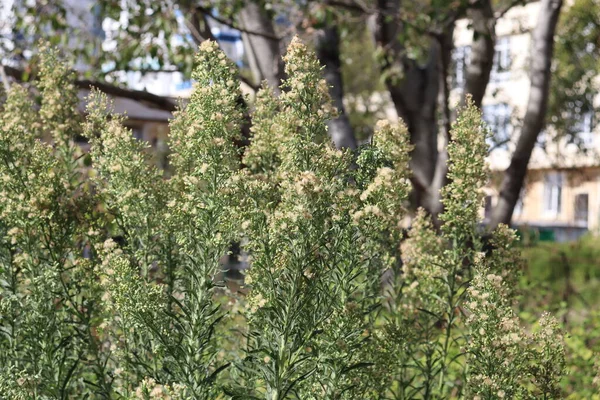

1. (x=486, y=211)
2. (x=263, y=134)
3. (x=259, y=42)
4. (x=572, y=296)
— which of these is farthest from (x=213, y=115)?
(x=486, y=211)

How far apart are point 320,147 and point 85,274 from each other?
900 mm

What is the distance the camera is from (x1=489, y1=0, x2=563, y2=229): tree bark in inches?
317

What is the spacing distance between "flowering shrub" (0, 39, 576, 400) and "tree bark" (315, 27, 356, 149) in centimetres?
500

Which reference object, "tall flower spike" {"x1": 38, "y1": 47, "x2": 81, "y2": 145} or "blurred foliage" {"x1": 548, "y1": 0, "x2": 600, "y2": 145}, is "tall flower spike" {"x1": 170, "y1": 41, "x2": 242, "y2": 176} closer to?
"tall flower spike" {"x1": 38, "y1": 47, "x2": 81, "y2": 145}

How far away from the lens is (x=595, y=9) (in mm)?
18000

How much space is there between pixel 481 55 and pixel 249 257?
6174 mm

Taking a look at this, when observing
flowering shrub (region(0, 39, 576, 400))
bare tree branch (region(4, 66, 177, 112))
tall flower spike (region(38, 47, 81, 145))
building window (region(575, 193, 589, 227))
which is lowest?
flowering shrub (region(0, 39, 576, 400))

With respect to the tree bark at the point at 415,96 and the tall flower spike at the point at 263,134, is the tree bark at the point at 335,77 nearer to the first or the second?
the tree bark at the point at 415,96

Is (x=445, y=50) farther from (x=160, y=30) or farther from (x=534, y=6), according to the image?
(x=534, y=6)

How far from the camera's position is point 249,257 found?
250cm

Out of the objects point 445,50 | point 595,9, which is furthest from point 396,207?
point 595,9

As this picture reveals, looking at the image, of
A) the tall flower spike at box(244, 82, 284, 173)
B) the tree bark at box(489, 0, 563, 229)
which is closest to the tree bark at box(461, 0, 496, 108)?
the tree bark at box(489, 0, 563, 229)

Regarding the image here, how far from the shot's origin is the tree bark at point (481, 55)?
7.90 m

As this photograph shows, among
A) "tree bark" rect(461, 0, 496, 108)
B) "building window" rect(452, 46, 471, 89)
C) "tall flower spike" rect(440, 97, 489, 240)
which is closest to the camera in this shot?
"tall flower spike" rect(440, 97, 489, 240)
